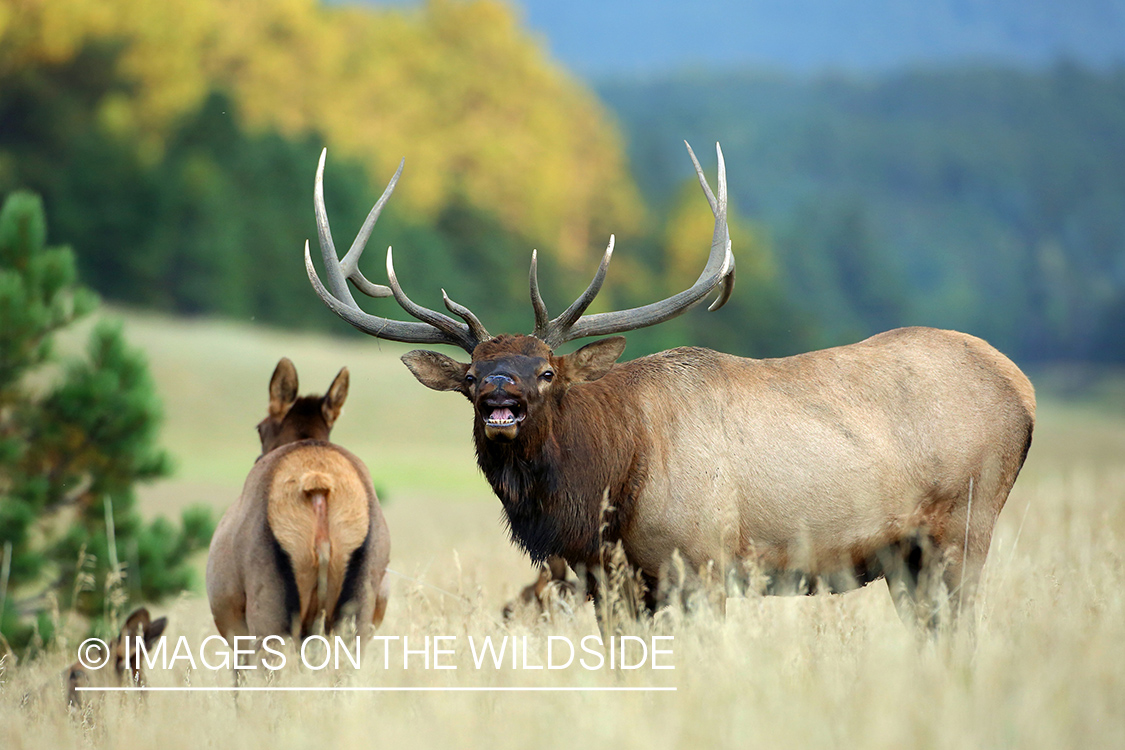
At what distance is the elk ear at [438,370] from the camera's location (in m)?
5.62

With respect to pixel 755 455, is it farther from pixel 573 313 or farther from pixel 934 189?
pixel 934 189

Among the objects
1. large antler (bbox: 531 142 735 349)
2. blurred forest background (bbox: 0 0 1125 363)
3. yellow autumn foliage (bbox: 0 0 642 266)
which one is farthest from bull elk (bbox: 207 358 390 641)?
yellow autumn foliage (bbox: 0 0 642 266)

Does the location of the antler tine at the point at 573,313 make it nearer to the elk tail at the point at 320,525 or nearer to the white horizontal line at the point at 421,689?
the elk tail at the point at 320,525

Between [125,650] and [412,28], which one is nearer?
[125,650]

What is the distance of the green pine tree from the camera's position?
852 cm

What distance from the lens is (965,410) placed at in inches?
221

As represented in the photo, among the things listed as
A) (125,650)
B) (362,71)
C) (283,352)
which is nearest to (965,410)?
(125,650)

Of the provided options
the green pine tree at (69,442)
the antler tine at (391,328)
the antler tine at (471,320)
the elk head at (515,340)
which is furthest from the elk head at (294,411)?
the green pine tree at (69,442)

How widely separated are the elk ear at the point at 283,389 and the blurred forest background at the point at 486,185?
1100 inches

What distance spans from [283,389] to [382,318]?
68 cm

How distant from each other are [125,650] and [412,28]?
175ft

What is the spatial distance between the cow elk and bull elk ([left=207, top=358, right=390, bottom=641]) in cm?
63

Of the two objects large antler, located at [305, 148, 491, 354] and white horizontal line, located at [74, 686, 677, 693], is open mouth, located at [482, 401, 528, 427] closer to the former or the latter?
large antler, located at [305, 148, 491, 354]

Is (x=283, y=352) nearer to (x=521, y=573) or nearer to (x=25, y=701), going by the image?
(x=521, y=573)
